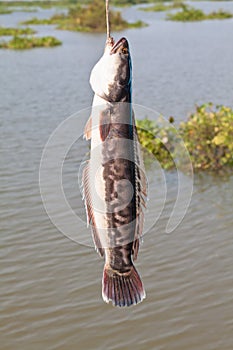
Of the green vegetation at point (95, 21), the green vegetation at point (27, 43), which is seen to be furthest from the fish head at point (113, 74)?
the green vegetation at point (95, 21)

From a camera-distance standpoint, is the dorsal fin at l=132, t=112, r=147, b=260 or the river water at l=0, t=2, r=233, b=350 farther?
the river water at l=0, t=2, r=233, b=350

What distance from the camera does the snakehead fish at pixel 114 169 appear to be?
3.11 meters

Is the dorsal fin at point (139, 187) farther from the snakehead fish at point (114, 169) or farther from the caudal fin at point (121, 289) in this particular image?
the caudal fin at point (121, 289)

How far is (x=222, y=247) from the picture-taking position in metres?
9.52

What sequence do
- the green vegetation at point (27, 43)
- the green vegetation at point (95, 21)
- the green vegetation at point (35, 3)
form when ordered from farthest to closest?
the green vegetation at point (35, 3)
the green vegetation at point (95, 21)
the green vegetation at point (27, 43)

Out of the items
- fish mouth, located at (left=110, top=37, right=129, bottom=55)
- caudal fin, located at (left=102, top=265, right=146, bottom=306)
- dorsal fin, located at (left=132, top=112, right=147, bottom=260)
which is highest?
fish mouth, located at (left=110, top=37, right=129, bottom=55)

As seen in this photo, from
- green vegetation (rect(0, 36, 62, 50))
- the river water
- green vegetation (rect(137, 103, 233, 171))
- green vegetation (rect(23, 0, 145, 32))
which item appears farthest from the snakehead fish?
green vegetation (rect(23, 0, 145, 32))

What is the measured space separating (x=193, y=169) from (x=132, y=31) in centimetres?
3590

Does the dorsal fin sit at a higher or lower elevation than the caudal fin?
higher

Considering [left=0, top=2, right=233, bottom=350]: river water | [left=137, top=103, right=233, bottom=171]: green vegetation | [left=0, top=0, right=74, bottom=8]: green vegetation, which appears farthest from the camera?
[left=0, top=0, right=74, bottom=8]: green vegetation

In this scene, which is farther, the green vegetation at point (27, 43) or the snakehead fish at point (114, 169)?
the green vegetation at point (27, 43)

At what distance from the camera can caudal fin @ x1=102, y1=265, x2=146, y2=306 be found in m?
3.21

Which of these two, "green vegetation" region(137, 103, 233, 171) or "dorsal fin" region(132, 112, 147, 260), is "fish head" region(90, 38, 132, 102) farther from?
"green vegetation" region(137, 103, 233, 171)

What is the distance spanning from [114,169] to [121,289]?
0.66 metres
